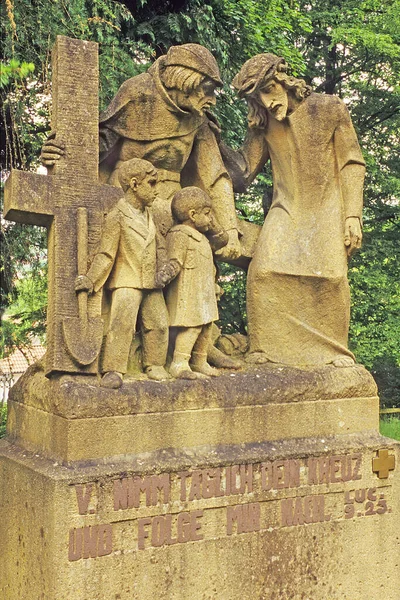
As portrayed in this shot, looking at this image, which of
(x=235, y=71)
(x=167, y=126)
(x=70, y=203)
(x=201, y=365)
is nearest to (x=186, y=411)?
(x=201, y=365)

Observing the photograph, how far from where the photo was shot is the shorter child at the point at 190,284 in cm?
445

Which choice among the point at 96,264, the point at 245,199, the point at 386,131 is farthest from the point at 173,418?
the point at 386,131

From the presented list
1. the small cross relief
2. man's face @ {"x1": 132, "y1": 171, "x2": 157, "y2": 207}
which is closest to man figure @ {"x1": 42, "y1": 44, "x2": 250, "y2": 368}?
man's face @ {"x1": 132, "y1": 171, "x2": 157, "y2": 207}

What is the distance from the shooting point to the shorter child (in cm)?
445

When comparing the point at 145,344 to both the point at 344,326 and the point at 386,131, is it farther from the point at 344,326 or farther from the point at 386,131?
the point at 386,131

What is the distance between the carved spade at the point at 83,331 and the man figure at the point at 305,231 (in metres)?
1.19

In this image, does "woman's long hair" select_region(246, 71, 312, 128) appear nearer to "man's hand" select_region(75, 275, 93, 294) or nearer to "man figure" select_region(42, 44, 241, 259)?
"man figure" select_region(42, 44, 241, 259)

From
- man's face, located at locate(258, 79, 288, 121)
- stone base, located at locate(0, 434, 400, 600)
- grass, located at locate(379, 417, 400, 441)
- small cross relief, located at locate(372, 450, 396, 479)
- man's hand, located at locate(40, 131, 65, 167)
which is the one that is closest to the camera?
stone base, located at locate(0, 434, 400, 600)

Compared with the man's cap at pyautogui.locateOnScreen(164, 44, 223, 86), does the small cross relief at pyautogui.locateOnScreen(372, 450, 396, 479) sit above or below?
below

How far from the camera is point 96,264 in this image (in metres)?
4.21

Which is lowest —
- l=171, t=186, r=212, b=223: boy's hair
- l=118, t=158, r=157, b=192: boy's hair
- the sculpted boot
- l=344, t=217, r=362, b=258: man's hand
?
the sculpted boot

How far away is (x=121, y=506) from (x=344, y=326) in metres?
1.92

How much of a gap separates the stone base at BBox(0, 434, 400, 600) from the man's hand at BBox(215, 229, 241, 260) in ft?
3.85

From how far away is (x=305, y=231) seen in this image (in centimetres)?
499
